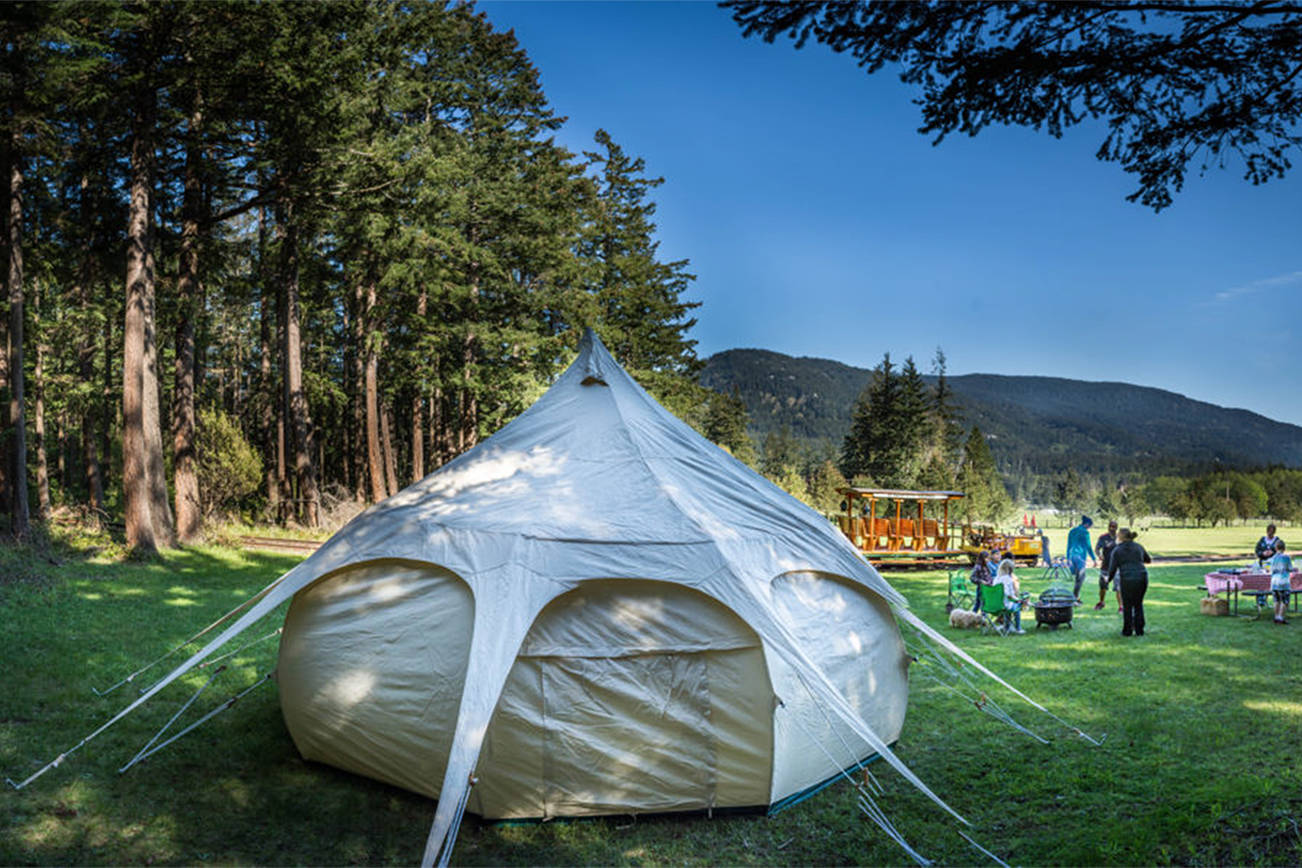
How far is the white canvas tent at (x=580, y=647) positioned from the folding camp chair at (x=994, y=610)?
22.6 ft

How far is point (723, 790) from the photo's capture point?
555cm

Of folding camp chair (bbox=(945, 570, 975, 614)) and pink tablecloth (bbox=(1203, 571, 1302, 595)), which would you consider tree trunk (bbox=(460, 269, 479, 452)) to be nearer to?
folding camp chair (bbox=(945, 570, 975, 614))

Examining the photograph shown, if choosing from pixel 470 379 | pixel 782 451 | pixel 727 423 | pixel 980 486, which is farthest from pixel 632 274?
pixel 782 451

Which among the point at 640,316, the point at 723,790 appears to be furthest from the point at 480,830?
the point at 640,316

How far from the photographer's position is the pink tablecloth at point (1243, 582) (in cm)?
1378

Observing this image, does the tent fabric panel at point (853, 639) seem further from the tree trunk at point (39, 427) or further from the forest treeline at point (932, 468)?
the forest treeline at point (932, 468)

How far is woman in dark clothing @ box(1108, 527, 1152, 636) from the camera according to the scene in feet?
39.5

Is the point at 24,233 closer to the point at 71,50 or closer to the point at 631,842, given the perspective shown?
the point at 71,50

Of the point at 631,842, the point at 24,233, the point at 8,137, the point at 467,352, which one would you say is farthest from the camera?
the point at 467,352

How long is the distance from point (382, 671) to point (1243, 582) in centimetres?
1497

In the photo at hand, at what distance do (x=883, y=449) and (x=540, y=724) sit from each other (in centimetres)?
5268

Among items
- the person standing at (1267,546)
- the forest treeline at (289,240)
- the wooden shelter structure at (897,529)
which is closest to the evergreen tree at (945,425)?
the forest treeline at (289,240)

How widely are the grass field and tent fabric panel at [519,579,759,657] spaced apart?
121 cm

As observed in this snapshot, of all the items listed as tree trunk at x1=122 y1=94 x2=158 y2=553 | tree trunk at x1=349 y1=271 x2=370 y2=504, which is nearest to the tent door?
tree trunk at x1=122 y1=94 x2=158 y2=553
